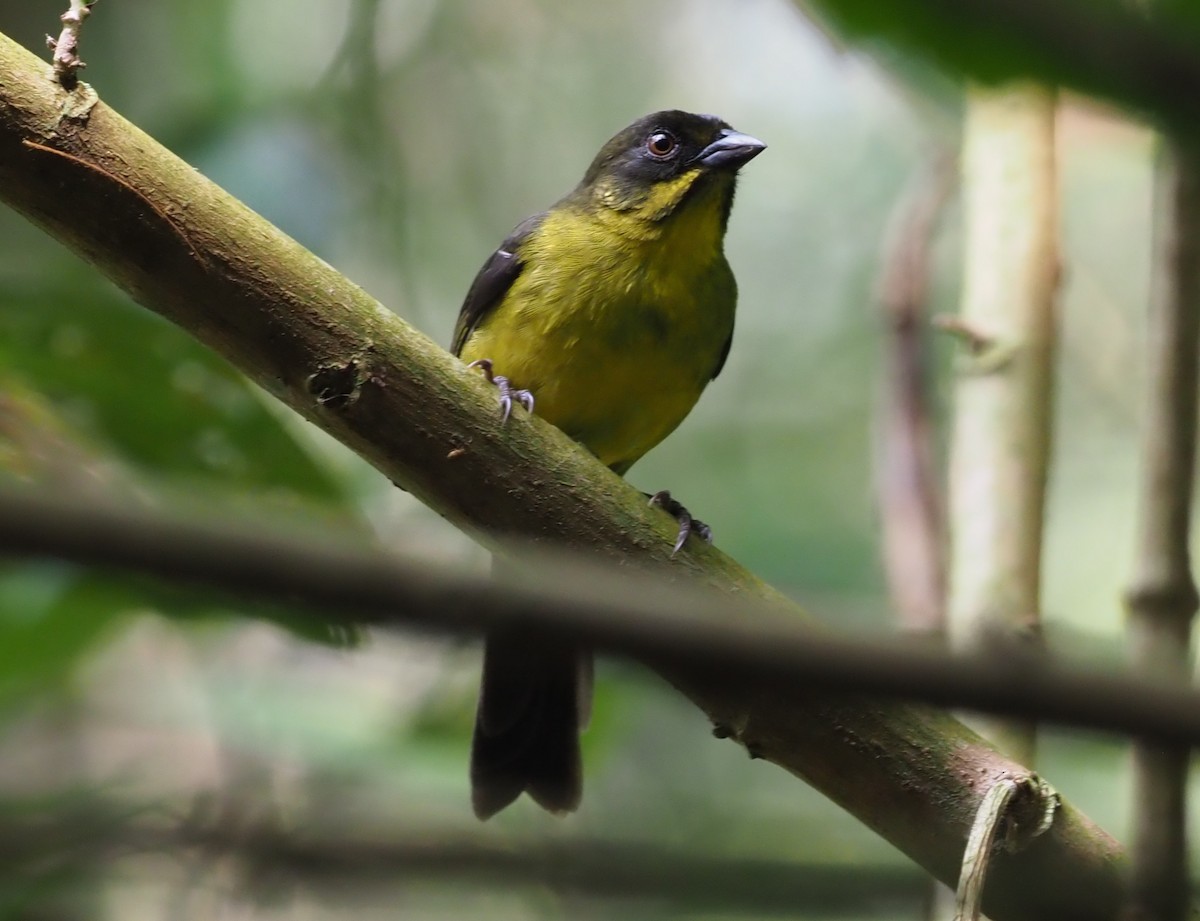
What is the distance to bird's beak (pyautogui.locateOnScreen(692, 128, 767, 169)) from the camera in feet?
12.3

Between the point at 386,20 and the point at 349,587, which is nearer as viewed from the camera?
the point at 349,587

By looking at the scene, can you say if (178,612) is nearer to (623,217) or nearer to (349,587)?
(623,217)

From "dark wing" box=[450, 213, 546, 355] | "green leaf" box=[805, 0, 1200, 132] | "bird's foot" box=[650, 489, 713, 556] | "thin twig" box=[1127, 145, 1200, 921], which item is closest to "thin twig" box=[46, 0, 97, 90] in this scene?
"bird's foot" box=[650, 489, 713, 556]

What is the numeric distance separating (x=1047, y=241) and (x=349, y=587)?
2.83 meters

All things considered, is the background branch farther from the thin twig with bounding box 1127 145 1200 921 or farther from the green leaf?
the green leaf

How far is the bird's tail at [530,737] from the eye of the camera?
3375 mm

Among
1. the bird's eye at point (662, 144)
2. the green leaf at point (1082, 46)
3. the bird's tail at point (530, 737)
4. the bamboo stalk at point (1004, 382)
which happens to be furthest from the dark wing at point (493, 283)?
the green leaf at point (1082, 46)

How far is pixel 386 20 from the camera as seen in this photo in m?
4.99

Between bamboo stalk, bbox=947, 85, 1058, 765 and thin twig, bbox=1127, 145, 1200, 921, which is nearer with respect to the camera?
thin twig, bbox=1127, 145, 1200, 921

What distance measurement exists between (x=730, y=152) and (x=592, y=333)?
735mm

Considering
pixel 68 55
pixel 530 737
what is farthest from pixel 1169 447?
pixel 68 55

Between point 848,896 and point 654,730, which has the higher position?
point 654,730

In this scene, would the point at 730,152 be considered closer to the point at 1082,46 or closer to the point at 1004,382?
the point at 1004,382

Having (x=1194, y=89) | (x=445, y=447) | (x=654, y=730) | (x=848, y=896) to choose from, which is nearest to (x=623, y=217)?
(x=445, y=447)
